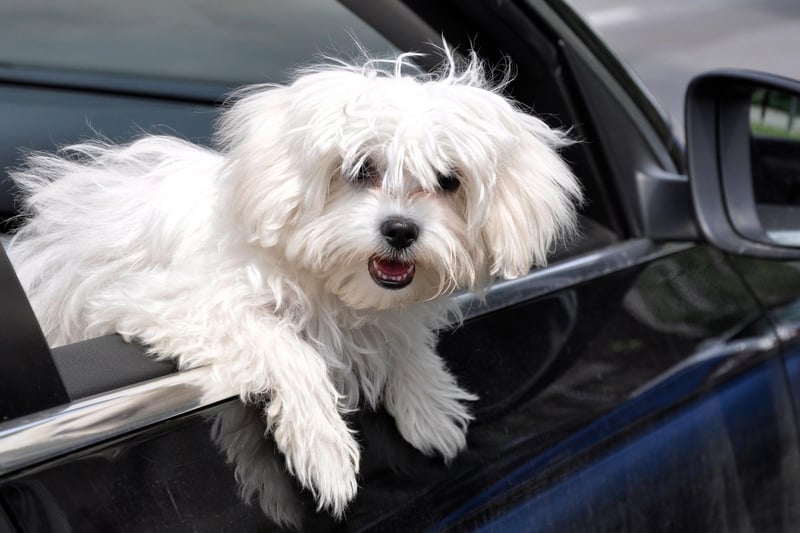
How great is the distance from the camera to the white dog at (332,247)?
86.7 inches

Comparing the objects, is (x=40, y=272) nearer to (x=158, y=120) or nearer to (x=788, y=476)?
(x=158, y=120)

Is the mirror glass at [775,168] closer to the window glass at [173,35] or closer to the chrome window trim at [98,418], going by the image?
the window glass at [173,35]

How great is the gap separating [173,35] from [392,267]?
5.39 feet

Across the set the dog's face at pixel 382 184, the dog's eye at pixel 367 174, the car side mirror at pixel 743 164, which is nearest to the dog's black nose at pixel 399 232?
the dog's face at pixel 382 184

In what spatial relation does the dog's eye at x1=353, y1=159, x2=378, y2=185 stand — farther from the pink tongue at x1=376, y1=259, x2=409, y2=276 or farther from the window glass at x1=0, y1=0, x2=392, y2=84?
the window glass at x1=0, y1=0, x2=392, y2=84

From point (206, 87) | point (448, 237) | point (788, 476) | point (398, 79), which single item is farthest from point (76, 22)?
point (788, 476)

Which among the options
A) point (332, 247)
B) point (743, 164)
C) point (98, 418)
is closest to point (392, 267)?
point (332, 247)

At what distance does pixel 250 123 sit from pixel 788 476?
6.04 ft

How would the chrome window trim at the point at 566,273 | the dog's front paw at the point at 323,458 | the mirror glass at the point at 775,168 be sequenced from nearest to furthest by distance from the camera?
1. the dog's front paw at the point at 323,458
2. the chrome window trim at the point at 566,273
3. the mirror glass at the point at 775,168

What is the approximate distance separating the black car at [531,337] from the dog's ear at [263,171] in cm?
37

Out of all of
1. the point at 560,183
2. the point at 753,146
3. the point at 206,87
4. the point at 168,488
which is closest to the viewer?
the point at 168,488

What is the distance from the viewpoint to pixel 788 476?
3.14 m

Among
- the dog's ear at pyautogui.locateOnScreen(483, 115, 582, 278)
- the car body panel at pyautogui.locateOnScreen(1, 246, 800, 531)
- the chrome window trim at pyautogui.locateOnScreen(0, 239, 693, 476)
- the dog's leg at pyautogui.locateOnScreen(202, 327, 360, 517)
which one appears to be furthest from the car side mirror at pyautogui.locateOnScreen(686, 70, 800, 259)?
the chrome window trim at pyautogui.locateOnScreen(0, 239, 693, 476)

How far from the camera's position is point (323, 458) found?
6.36 ft
